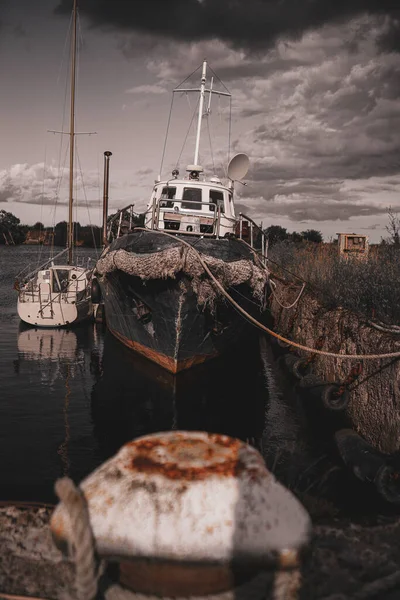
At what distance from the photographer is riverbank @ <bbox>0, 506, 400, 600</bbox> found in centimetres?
290

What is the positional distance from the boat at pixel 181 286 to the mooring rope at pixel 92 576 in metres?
6.78

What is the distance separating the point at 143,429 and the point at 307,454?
2790mm

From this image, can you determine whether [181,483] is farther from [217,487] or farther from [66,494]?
[66,494]

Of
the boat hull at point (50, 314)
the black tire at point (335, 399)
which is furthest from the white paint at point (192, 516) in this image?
the boat hull at point (50, 314)

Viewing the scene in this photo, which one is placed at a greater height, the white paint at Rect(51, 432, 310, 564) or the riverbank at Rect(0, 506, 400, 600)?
the white paint at Rect(51, 432, 310, 564)

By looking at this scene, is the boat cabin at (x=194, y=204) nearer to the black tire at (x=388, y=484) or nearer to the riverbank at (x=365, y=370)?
the riverbank at (x=365, y=370)

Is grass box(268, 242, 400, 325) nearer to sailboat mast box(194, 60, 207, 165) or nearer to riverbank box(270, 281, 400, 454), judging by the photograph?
riverbank box(270, 281, 400, 454)

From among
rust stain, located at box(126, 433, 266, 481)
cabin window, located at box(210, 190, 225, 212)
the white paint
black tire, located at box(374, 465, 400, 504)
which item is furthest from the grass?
the white paint

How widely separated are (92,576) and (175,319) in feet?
24.6

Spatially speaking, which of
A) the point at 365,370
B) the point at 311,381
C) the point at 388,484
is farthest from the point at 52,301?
the point at 388,484

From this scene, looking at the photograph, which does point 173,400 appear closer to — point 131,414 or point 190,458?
point 131,414

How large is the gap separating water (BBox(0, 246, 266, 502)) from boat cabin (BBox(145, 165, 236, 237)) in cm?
364

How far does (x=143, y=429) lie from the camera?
8.08m

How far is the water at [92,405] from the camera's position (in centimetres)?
664
